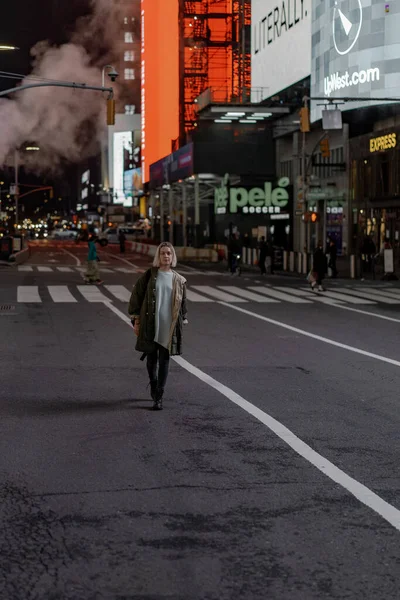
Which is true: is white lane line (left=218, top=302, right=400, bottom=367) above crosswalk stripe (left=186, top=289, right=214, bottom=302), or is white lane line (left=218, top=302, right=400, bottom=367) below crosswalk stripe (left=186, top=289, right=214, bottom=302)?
below

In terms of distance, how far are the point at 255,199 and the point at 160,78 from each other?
185 ft

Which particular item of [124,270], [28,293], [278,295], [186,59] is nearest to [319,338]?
[278,295]

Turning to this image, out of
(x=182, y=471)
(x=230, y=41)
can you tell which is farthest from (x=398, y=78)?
(x=230, y=41)

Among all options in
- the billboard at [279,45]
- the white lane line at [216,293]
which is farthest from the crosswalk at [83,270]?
the billboard at [279,45]

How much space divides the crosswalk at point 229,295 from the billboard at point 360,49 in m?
16.9

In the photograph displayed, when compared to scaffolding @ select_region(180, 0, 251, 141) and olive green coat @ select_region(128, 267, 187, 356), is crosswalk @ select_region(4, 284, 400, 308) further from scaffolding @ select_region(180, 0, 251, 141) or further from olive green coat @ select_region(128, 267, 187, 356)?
scaffolding @ select_region(180, 0, 251, 141)

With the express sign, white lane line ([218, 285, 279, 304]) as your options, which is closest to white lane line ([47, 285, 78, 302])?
white lane line ([218, 285, 279, 304])

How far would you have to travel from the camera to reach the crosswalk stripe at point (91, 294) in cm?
2816

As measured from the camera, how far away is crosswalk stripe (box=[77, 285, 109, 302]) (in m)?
28.2

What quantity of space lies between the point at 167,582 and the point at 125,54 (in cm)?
18518

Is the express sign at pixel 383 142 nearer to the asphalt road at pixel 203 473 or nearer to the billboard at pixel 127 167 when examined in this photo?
the asphalt road at pixel 203 473

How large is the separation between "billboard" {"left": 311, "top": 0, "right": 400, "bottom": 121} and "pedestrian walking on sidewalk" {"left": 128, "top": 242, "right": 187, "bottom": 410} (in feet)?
127

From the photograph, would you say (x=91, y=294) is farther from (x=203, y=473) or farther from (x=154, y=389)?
(x=203, y=473)

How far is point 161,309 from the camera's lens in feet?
34.7
